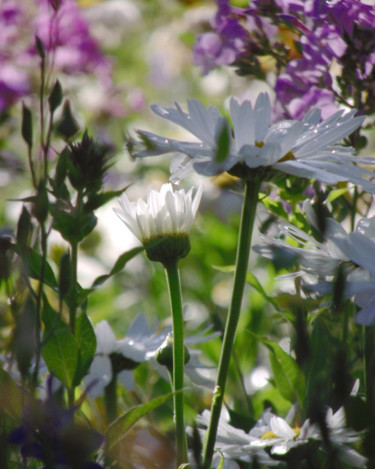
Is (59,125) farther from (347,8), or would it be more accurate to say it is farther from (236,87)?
(236,87)

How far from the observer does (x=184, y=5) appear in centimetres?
190

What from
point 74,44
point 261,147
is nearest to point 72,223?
point 261,147

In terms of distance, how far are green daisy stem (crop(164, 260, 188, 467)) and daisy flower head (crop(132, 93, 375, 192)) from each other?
0.20 feet

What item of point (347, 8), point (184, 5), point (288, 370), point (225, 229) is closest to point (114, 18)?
point (184, 5)

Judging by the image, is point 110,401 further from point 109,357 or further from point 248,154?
point 248,154

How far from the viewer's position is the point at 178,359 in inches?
17.0

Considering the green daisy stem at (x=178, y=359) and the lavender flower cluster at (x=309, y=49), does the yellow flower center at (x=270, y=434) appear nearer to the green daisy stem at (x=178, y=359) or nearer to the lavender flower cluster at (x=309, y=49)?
the green daisy stem at (x=178, y=359)

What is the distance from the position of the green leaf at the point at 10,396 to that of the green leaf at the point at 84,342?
0.03 meters

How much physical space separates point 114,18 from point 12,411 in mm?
1617

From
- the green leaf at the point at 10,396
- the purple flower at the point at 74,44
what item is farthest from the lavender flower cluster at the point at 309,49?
the purple flower at the point at 74,44

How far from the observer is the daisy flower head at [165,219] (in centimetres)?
46

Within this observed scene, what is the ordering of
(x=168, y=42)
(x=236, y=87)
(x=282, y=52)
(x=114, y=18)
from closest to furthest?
1. (x=282, y=52)
2. (x=236, y=87)
3. (x=114, y=18)
4. (x=168, y=42)

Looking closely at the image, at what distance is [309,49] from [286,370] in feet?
0.87

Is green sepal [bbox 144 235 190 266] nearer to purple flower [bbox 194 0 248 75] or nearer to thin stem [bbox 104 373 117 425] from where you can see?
thin stem [bbox 104 373 117 425]
